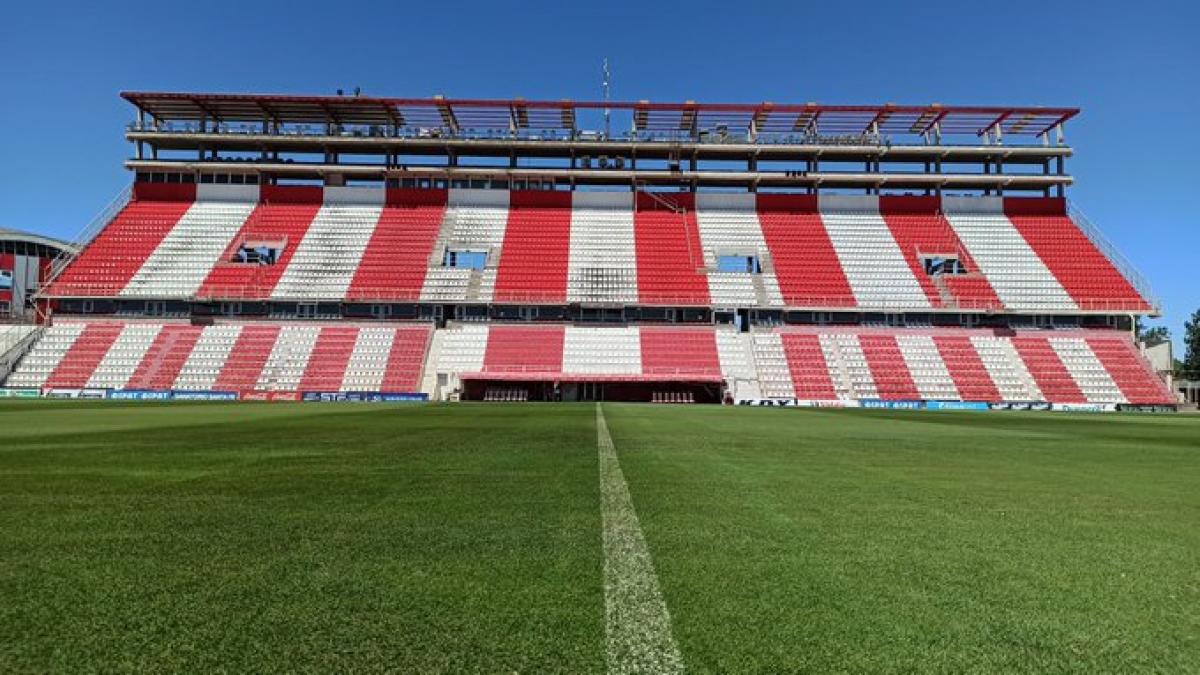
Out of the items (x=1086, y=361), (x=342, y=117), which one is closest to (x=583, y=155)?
(x=342, y=117)

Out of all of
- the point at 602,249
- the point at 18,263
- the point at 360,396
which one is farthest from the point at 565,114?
the point at 18,263

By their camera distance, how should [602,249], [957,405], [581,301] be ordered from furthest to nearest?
[602,249], [581,301], [957,405]

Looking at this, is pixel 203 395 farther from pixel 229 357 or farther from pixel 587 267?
pixel 587 267

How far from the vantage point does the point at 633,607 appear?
10.1 feet

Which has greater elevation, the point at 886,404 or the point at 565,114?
the point at 565,114

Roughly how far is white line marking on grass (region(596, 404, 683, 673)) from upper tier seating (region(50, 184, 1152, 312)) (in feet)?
133

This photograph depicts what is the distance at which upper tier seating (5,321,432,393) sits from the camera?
3931 cm

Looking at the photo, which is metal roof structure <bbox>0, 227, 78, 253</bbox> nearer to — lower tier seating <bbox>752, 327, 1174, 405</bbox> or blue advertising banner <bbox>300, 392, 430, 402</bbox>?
blue advertising banner <bbox>300, 392, 430, 402</bbox>

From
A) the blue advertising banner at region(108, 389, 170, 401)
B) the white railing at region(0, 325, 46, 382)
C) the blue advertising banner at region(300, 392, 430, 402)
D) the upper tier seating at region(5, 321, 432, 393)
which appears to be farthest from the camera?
the white railing at region(0, 325, 46, 382)

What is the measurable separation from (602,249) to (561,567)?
46228mm

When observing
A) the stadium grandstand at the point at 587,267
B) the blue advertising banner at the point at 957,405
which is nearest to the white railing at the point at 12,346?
the stadium grandstand at the point at 587,267

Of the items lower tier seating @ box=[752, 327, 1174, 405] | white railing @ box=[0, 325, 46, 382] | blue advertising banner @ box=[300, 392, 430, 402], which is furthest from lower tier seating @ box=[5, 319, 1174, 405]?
white railing @ box=[0, 325, 46, 382]

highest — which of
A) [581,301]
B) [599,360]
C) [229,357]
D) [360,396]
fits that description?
[581,301]

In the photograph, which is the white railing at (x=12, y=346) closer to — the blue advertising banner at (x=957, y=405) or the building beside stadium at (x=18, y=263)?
the building beside stadium at (x=18, y=263)
